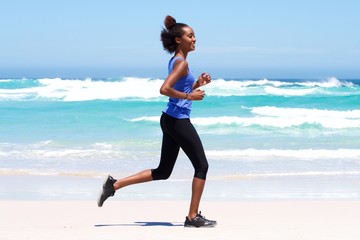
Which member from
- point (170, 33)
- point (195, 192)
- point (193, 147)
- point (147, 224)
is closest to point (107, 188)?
point (147, 224)

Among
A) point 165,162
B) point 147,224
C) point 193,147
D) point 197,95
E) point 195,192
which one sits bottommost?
point 147,224

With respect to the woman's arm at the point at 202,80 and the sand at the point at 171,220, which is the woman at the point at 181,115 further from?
the sand at the point at 171,220

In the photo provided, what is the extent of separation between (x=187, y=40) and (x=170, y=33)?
16 centimetres

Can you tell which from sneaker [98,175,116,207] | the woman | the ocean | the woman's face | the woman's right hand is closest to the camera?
the woman's right hand

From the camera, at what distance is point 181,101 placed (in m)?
5.27

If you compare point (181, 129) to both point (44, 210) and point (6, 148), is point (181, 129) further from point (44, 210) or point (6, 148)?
point (6, 148)

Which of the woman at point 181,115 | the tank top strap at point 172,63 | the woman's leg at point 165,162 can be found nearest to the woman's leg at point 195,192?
the woman at point 181,115

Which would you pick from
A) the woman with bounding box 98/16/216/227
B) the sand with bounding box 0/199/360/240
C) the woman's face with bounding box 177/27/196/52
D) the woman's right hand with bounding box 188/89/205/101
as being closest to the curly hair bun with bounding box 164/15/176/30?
the woman with bounding box 98/16/216/227

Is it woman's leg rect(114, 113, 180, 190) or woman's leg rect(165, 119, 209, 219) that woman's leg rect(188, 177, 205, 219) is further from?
woman's leg rect(114, 113, 180, 190)

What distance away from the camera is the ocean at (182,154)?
8672 mm

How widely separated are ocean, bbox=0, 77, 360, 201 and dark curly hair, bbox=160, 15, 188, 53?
2.91 metres

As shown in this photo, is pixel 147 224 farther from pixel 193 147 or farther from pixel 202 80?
pixel 202 80

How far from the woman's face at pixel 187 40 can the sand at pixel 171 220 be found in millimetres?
1489

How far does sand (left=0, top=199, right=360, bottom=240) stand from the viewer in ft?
17.2
